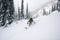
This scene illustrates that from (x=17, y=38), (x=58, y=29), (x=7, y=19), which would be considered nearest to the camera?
(x=58, y=29)

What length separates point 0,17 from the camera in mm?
30984

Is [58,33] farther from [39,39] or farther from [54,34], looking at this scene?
[39,39]

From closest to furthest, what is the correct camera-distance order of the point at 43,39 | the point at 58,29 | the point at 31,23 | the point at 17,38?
the point at 43,39
the point at 58,29
the point at 17,38
the point at 31,23

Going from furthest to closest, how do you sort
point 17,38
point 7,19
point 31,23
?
point 7,19 < point 31,23 < point 17,38

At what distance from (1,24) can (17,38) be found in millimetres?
14642

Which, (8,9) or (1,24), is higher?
(8,9)

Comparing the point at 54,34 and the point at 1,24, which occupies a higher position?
the point at 54,34

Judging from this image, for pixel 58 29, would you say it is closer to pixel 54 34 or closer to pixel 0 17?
pixel 54 34

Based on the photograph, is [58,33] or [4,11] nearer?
[58,33]

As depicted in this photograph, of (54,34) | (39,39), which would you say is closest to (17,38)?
(39,39)

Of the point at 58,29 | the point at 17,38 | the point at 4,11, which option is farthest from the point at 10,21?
the point at 58,29

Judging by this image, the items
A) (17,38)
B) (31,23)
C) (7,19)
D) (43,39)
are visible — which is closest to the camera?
(43,39)

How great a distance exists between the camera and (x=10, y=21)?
1200 inches

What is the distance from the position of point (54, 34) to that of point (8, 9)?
1830 centimetres
